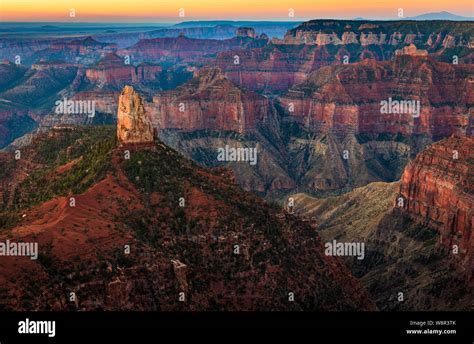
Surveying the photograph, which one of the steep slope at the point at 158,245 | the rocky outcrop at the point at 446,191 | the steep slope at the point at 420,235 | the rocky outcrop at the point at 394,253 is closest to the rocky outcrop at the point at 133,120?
the steep slope at the point at 158,245

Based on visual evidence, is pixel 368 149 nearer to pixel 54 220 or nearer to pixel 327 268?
pixel 327 268

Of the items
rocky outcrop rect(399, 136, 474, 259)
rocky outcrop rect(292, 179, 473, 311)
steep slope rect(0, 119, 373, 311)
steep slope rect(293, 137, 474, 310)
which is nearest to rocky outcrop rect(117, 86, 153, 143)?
steep slope rect(0, 119, 373, 311)

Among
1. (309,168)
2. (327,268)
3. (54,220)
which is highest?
(54,220)

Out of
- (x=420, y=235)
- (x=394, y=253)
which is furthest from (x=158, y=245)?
(x=420, y=235)

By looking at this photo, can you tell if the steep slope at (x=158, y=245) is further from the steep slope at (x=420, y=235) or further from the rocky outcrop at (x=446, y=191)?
the rocky outcrop at (x=446, y=191)

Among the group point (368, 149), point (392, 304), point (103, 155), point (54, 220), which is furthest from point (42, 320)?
point (368, 149)
